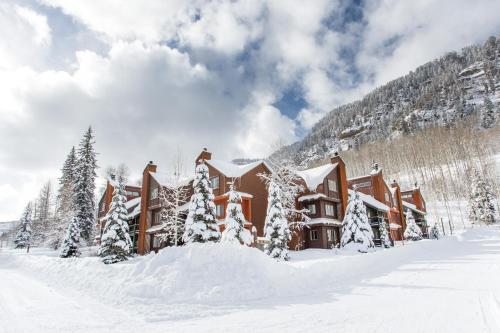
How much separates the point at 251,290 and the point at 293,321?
11.7 ft

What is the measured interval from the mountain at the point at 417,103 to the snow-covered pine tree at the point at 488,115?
3.11 m

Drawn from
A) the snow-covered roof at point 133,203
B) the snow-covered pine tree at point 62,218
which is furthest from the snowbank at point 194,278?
the snow-covered pine tree at point 62,218

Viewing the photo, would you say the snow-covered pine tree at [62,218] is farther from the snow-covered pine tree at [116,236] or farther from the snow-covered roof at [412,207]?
the snow-covered roof at [412,207]

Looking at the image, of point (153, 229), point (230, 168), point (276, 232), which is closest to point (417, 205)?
point (230, 168)

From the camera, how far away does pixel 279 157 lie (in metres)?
38.4

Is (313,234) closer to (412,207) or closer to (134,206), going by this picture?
(134,206)

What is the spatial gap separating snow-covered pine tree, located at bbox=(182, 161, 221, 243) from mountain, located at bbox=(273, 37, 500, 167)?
97553 mm

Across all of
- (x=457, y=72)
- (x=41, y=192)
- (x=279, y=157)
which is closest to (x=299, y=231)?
(x=279, y=157)

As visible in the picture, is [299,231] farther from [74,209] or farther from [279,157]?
[74,209]

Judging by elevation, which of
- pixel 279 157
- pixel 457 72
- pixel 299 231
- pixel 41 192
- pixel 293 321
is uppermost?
pixel 457 72

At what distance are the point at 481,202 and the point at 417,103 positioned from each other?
4047 inches

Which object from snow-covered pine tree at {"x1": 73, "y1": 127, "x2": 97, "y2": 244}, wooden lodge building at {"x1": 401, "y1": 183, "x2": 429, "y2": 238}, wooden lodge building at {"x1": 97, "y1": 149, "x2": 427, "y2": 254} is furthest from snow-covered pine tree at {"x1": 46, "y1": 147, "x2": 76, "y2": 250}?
wooden lodge building at {"x1": 401, "y1": 183, "x2": 429, "y2": 238}

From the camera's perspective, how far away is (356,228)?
3144 centimetres

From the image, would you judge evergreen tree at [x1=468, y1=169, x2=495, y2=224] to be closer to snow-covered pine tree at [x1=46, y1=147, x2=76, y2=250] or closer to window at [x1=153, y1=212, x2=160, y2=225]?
window at [x1=153, y1=212, x2=160, y2=225]
